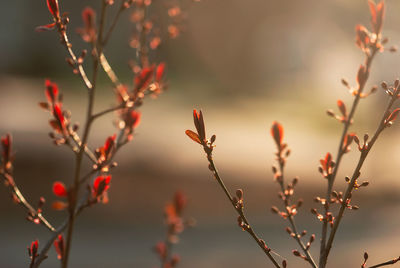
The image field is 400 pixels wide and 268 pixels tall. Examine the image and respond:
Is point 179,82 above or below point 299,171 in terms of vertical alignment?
above

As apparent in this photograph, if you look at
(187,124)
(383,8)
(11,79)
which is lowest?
(383,8)

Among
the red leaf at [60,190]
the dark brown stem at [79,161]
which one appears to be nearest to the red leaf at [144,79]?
the dark brown stem at [79,161]

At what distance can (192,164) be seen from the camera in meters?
6.82

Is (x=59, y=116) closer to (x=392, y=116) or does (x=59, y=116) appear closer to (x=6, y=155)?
(x=6, y=155)

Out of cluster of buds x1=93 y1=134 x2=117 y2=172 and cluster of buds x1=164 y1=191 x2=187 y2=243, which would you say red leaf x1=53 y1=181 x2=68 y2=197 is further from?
cluster of buds x1=164 y1=191 x2=187 y2=243

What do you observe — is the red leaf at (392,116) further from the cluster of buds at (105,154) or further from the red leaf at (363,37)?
the cluster of buds at (105,154)

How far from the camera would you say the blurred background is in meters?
5.52

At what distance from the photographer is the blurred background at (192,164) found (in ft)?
18.1

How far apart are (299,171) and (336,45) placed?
1248cm

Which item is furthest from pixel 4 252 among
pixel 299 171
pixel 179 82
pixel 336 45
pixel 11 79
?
pixel 336 45

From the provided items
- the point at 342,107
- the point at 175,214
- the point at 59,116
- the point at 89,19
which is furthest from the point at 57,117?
the point at 342,107

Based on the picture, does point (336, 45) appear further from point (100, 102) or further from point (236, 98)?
point (100, 102)

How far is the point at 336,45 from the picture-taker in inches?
731

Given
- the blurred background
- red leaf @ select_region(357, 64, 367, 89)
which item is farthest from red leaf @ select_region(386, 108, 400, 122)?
the blurred background
